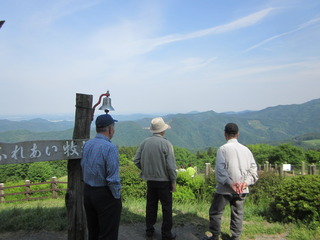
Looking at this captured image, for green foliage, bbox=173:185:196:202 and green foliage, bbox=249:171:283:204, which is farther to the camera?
green foliage, bbox=173:185:196:202

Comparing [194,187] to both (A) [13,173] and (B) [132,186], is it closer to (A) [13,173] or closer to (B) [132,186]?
(B) [132,186]

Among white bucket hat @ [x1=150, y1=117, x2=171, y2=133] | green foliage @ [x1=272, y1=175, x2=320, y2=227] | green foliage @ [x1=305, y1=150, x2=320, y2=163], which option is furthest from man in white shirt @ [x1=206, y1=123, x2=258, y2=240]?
green foliage @ [x1=305, y1=150, x2=320, y2=163]

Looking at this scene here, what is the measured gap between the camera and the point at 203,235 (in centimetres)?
413

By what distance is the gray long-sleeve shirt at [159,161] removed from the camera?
3.63m

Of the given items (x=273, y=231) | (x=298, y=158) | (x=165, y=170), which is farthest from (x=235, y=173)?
(x=298, y=158)

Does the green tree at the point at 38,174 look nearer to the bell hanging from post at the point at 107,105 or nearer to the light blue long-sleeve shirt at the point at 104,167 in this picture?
the bell hanging from post at the point at 107,105

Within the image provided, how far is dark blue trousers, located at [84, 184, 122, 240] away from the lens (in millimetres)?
2648

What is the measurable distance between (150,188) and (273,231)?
88.2 inches

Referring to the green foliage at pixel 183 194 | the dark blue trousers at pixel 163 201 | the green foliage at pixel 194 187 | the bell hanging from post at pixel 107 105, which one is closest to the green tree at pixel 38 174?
the green foliage at pixel 194 187

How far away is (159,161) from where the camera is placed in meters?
3.66

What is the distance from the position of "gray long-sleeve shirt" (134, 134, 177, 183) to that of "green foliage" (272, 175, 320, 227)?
2339mm

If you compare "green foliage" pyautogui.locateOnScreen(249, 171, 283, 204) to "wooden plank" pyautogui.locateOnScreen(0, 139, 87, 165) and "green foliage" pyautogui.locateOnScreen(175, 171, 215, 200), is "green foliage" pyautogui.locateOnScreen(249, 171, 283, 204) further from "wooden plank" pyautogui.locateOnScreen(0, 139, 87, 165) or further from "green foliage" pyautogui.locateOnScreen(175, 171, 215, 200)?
"wooden plank" pyautogui.locateOnScreen(0, 139, 87, 165)

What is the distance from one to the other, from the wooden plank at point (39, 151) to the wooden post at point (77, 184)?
0.50 feet

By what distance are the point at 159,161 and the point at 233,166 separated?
3.41 feet
